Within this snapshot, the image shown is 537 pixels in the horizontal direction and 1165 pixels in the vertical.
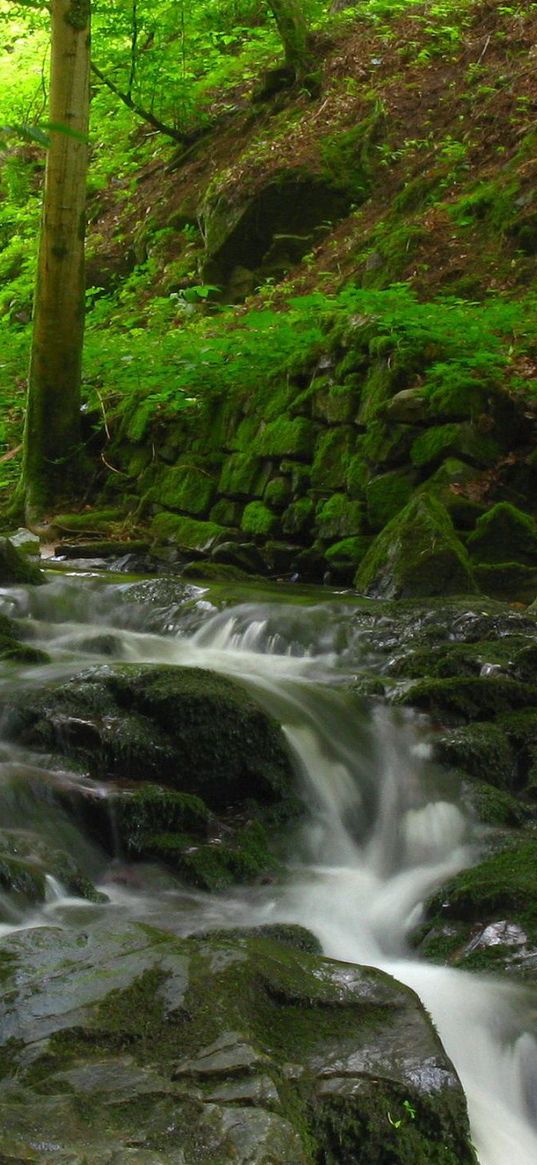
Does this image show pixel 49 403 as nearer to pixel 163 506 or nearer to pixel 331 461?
pixel 163 506

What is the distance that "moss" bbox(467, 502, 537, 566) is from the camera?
26.8 ft

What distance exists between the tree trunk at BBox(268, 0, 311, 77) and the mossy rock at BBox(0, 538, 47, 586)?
11312mm

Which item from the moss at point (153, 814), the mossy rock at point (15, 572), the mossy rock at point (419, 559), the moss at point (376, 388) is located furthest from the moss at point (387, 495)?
the moss at point (153, 814)

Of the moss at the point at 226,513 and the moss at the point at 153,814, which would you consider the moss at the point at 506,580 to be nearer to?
the moss at the point at 226,513

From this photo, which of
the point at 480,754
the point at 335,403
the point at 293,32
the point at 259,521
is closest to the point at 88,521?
Result: the point at 259,521

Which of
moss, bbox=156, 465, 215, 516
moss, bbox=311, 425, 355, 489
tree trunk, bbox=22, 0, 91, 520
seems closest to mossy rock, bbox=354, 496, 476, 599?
moss, bbox=311, 425, 355, 489

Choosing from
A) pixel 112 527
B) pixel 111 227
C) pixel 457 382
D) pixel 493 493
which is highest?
pixel 111 227

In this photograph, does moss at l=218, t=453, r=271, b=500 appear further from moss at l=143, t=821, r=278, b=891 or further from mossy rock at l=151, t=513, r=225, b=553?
moss at l=143, t=821, r=278, b=891

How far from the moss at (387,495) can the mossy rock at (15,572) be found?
2.60m

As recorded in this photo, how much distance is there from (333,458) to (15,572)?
282 centimetres

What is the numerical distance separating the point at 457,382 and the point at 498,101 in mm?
6520

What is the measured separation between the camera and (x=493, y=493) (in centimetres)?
860

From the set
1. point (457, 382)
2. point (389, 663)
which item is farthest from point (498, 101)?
point (389, 663)

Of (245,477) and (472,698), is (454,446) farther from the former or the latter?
(472,698)
